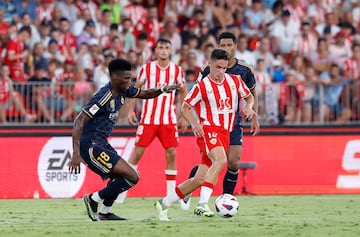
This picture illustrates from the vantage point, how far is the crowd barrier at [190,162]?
18141 millimetres

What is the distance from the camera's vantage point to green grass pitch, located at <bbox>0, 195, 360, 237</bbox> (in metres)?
11.3

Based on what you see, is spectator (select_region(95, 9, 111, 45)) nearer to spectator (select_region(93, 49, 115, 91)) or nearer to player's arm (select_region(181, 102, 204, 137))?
spectator (select_region(93, 49, 115, 91))

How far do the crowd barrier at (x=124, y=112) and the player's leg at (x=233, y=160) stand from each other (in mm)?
5766

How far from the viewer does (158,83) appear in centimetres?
1666

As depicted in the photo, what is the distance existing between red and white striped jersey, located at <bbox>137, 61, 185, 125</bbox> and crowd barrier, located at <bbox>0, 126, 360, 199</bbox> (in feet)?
6.59

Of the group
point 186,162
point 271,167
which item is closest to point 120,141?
point 186,162

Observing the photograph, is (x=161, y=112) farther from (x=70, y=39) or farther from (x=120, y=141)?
(x=70, y=39)

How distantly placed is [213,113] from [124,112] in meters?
6.73

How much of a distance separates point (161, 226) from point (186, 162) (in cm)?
680

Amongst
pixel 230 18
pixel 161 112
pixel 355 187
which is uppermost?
pixel 230 18

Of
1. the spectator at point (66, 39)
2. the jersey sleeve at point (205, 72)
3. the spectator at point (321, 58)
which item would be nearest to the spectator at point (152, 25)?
the spectator at point (66, 39)

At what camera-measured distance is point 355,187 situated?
752 inches

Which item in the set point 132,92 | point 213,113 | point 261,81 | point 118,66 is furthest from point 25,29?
point 118,66

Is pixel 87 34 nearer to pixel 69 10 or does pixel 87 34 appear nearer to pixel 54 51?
pixel 69 10
